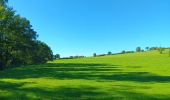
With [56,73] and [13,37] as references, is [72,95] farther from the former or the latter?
[13,37]

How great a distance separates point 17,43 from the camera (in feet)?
314

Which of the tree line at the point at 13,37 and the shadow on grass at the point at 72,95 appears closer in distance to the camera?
the shadow on grass at the point at 72,95

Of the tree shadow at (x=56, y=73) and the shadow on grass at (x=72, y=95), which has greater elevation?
the tree shadow at (x=56, y=73)

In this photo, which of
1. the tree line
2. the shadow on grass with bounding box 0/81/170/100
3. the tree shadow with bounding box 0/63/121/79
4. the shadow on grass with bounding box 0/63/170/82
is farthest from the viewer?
the tree line

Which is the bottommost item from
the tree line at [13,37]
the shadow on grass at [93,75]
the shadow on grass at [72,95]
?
the shadow on grass at [72,95]

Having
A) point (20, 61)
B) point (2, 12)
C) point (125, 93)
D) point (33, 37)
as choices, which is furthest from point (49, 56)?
point (125, 93)

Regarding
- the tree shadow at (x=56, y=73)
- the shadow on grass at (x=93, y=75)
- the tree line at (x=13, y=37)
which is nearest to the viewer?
the shadow on grass at (x=93, y=75)

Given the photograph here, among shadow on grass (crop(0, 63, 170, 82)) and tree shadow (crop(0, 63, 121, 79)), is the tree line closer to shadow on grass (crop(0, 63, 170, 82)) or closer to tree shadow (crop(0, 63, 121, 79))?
tree shadow (crop(0, 63, 121, 79))

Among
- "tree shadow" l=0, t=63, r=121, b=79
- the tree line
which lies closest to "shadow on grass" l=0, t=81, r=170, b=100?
"tree shadow" l=0, t=63, r=121, b=79

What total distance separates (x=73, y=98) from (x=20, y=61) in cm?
8412

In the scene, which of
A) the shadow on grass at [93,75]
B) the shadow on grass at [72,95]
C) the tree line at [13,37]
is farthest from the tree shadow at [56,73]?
the shadow on grass at [72,95]

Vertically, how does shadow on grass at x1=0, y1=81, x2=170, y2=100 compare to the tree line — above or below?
below

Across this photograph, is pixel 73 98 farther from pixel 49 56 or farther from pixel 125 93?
pixel 49 56

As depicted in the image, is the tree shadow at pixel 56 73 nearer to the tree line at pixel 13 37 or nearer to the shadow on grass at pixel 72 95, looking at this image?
the tree line at pixel 13 37
